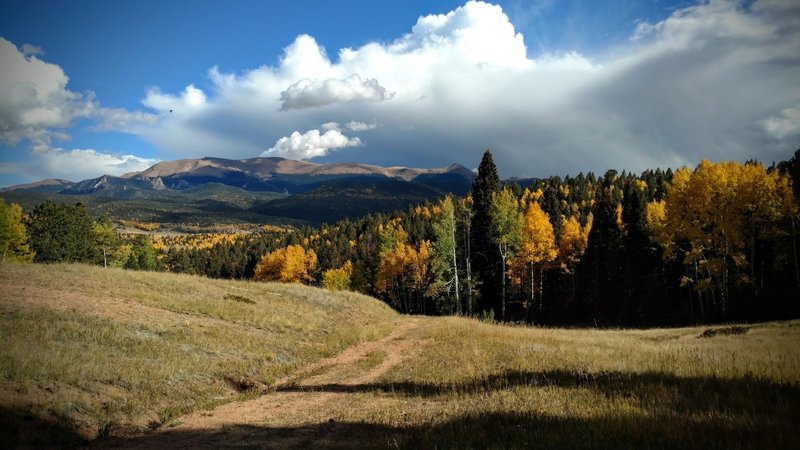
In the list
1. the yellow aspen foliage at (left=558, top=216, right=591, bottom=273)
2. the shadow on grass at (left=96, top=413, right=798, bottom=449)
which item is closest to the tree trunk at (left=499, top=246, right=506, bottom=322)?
the yellow aspen foliage at (left=558, top=216, right=591, bottom=273)

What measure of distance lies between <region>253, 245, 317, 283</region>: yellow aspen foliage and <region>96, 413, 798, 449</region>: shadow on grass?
92.0 meters

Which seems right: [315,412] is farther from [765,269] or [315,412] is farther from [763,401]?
[765,269]

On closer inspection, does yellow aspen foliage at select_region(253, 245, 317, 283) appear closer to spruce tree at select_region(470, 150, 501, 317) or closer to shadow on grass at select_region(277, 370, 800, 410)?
spruce tree at select_region(470, 150, 501, 317)

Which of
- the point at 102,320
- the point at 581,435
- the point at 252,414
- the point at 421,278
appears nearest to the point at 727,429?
the point at 581,435

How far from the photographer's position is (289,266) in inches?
3939

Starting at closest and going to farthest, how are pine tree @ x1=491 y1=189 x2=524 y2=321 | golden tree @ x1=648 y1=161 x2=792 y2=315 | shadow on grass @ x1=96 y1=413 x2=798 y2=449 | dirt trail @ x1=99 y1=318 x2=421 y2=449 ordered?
shadow on grass @ x1=96 y1=413 x2=798 y2=449 < dirt trail @ x1=99 y1=318 x2=421 y2=449 < golden tree @ x1=648 y1=161 x2=792 y2=315 < pine tree @ x1=491 y1=189 x2=524 y2=321

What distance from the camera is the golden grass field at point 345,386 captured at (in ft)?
23.1

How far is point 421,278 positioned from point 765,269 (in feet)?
157

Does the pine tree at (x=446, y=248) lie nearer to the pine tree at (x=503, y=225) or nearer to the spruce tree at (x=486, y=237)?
the spruce tree at (x=486, y=237)

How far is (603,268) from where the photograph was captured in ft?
175

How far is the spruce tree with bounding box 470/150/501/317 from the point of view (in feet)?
148

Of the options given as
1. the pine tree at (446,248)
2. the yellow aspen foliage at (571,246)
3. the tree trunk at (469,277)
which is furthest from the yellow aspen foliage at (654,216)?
the pine tree at (446,248)

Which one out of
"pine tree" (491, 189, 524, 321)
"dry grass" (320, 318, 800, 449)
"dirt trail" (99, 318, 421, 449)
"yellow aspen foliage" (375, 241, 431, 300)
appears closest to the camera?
"dry grass" (320, 318, 800, 449)

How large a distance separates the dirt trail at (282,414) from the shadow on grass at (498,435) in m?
0.04
